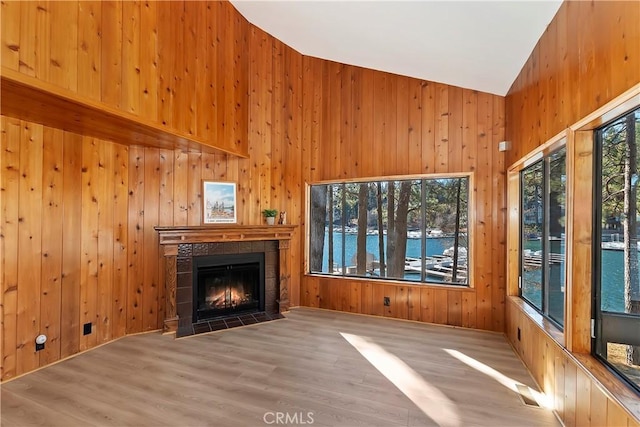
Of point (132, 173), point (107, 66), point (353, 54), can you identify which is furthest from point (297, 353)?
point (353, 54)

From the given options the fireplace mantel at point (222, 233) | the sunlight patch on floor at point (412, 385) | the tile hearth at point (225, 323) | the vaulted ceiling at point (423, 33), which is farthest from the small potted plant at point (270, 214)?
the vaulted ceiling at point (423, 33)

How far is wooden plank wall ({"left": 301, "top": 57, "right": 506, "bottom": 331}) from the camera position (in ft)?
12.4

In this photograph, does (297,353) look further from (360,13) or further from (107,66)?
(360,13)

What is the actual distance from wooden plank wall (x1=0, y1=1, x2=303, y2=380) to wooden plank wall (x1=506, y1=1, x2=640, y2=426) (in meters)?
3.34

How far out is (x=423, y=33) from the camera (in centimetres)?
273

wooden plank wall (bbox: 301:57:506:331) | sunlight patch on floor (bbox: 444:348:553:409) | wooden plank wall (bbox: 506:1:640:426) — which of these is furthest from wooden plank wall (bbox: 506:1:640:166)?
sunlight patch on floor (bbox: 444:348:553:409)

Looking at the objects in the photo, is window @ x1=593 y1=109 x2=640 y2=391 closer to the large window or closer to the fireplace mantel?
the large window

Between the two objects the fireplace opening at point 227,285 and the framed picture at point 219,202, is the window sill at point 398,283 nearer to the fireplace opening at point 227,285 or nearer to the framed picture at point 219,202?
the fireplace opening at point 227,285

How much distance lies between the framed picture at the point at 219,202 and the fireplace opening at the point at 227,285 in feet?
1.77

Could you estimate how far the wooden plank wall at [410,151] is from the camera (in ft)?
12.4

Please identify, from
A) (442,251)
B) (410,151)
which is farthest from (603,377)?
(410,151)

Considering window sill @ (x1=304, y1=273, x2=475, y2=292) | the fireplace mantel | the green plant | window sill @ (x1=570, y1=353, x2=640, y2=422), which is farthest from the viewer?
the green plant

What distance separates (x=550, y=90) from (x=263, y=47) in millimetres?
3856

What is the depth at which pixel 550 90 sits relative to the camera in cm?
229
